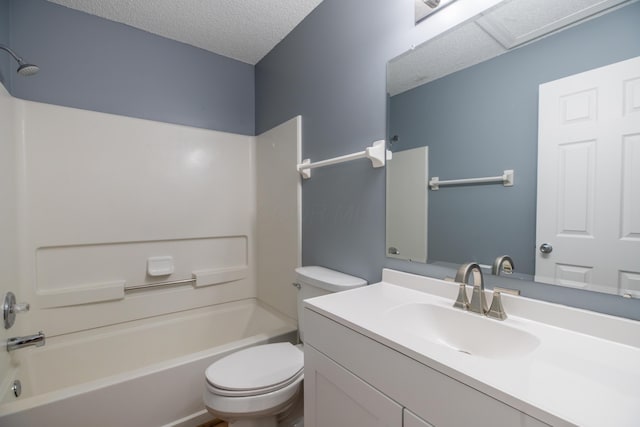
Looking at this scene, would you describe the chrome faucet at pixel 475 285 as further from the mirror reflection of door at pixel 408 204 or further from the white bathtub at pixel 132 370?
the white bathtub at pixel 132 370

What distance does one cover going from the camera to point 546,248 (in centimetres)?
83

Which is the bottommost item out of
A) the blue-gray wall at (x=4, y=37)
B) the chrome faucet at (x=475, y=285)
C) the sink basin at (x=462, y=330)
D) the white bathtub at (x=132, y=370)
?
the white bathtub at (x=132, y=370)

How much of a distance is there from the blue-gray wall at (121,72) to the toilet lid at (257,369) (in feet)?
5.57

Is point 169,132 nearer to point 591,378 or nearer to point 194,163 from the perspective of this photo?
point 194,163

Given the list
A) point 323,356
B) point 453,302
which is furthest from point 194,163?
point 453,302

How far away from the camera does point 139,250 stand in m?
1.87

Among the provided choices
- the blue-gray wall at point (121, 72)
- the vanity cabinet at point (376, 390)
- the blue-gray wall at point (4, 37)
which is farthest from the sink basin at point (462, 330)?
the blue-gray wall at point (4, 37)

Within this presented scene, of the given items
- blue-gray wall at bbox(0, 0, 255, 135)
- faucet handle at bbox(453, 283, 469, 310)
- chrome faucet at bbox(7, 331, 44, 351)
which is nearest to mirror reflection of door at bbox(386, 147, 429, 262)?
faucet handle at bbox(453, 283, 469, 310)

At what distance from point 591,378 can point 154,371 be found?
161cm

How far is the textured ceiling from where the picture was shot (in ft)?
5.32

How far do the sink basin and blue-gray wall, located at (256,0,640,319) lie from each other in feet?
0.58

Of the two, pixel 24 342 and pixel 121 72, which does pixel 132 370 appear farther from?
pixel 121 72

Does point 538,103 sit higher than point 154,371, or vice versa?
point 538,103

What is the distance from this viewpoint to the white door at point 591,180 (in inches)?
27.0
